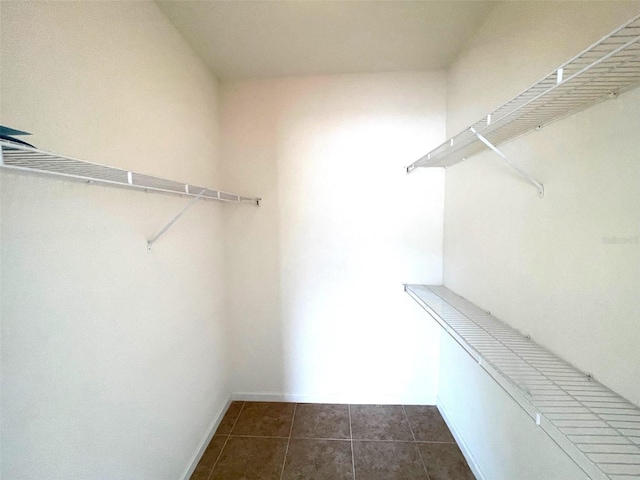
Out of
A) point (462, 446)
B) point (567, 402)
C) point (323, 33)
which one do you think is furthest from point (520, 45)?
point (462, 446)

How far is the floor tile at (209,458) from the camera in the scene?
5.05 feet

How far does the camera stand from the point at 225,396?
206cm

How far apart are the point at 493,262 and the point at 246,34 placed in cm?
193

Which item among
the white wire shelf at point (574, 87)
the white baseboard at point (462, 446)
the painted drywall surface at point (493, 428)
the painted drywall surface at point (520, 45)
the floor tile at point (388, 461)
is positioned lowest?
the floor tile at point (388, 461)

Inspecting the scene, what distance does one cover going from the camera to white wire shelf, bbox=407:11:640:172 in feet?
1.84

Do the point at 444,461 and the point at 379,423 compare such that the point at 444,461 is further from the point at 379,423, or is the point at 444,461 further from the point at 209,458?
the point at 209,458

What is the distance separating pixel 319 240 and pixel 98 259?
4.50 ft

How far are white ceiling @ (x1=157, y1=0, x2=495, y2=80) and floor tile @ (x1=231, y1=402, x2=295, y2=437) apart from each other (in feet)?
8.78

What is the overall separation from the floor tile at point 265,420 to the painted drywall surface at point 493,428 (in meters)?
1.23

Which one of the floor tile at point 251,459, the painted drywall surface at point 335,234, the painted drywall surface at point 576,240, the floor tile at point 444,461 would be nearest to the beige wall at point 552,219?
the painted drywall surface at point 576,240

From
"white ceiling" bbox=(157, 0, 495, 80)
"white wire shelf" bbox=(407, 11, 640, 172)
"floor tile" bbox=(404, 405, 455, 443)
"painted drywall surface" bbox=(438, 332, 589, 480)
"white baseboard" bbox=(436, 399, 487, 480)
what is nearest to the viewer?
"white wire shelf" bbox=(407, 11, 640, 172)

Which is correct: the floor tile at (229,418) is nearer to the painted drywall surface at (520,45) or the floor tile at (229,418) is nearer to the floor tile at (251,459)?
the floor tile at (251,459)

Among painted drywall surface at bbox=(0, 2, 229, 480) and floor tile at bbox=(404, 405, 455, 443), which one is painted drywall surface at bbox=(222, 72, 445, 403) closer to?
floor tile at bbox=(404, 405, 455, 443)

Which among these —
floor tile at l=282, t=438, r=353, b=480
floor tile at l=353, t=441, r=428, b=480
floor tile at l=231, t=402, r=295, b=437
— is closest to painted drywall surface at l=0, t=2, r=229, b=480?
floor tile at l=231, t=402, r=295, b=437
